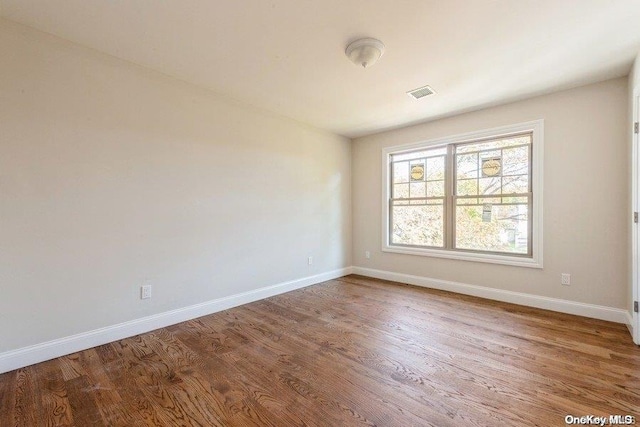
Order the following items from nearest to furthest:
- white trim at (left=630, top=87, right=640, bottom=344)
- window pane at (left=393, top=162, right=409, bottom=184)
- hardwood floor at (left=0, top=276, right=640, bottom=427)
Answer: hardwood floor at (left=0, top=276, right=640, bottom=427) → white trim at (left=630, top=87, right=640, bottom=344) → window pane at (left=393, top=162, right=409, bottom=184)

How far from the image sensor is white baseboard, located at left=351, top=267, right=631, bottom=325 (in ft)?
9.64

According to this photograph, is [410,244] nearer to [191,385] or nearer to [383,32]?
[383,32]

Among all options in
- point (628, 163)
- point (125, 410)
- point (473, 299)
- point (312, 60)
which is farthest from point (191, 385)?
point (628, 163)

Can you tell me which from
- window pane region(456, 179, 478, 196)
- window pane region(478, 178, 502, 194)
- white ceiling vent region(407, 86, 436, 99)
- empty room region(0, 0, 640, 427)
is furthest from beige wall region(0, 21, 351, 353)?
window pane region(478, 178, 502, 194)

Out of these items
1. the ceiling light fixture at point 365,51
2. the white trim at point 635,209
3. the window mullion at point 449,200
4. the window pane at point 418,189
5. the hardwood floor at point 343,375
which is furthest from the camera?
the window pane at point 418,189

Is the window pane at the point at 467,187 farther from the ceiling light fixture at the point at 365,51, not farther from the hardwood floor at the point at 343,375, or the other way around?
the ceiling light fixture at the point at 365,51

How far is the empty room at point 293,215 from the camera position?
6.14 ft

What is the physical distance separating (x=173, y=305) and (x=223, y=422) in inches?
68.0

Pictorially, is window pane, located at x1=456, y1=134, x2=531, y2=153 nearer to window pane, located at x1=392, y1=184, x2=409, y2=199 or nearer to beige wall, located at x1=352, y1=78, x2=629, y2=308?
beige wall, located at x1=352, y1=78, x2=629, y2=308

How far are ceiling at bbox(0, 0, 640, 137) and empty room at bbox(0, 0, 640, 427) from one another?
2 cm

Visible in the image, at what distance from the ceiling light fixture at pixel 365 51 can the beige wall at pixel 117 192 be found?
5.60ft

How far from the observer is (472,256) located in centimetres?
388

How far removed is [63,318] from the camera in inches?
90.4

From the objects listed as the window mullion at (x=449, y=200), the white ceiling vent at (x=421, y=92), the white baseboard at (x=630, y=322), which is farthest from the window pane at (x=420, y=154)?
the white baseboard at (x=630, y=322)
